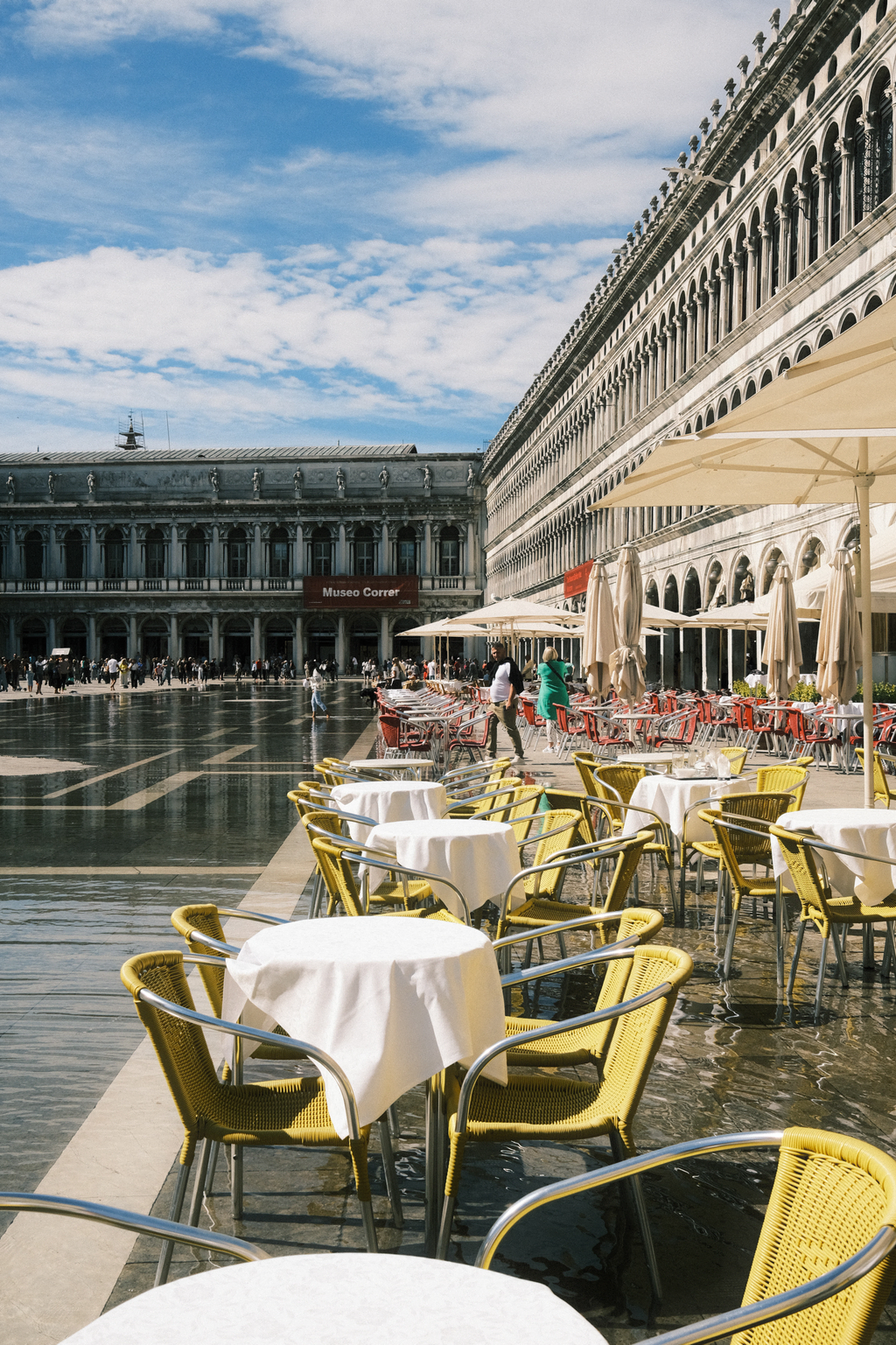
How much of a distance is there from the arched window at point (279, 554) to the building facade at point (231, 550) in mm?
85

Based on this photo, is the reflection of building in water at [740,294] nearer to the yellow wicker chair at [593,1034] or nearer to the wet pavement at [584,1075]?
the wet pavement at [584,1075]

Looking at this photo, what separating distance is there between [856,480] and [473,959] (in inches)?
206

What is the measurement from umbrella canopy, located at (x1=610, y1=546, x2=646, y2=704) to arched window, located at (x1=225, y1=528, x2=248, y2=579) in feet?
241

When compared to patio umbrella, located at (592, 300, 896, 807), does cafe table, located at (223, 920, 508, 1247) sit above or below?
below

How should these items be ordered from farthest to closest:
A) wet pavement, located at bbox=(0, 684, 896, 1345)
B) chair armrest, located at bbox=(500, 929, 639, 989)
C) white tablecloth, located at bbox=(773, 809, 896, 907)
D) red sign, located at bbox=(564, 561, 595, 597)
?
1. red sign, located at bbox=(564, 561, 595, 597)
2. white tablecloth, located at bbox=(773, 809, 896, 907)
3. chair armrest, located at bbox=(500, 929, 639, 989)
4. wet pavement, located at bbox=(0, 684, 896, 1345)

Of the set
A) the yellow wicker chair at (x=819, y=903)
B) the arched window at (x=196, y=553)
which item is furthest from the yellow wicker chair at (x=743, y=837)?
the arched window at (x=196, y=553)

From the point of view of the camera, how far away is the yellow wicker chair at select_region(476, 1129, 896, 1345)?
68.0 inches

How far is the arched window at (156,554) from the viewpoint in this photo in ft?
274

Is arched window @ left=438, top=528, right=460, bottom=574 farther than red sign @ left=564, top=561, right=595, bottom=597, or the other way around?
arched window @ left=438, top=528, right=460, bottom=574

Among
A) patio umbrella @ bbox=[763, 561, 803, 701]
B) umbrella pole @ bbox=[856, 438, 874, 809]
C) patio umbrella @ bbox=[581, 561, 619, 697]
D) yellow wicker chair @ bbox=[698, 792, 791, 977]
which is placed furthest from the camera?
patio umbrella @ bbox=[763, 561, 803, 701]

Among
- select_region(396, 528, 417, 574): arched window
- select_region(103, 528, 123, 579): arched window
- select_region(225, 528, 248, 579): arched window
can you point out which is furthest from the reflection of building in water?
select_region(103, 528, 123, 579): arched window

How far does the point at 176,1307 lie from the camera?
177 cm

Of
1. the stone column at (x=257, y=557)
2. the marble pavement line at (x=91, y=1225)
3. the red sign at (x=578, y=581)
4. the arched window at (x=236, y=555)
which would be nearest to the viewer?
the marble pavement line at (x=91, y=1225)

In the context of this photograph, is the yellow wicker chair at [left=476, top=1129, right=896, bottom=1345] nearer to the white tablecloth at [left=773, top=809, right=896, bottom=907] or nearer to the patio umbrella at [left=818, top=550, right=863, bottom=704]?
the white tablecloth at [left=773, top=809, right=896, bottom=907]
